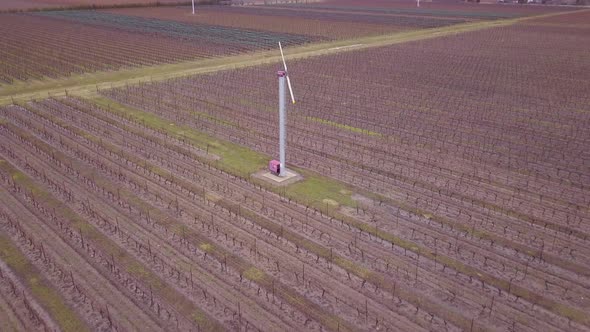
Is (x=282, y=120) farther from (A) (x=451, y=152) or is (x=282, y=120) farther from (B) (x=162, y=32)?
(B) (x=162, y=32)

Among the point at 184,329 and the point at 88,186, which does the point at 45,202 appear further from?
the point at 184,329

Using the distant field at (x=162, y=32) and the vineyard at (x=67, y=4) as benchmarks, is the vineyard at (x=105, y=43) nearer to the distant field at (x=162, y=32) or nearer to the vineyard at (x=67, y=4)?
the distant field at (x=162, y=32)

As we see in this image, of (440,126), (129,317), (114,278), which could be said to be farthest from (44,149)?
(440,126)

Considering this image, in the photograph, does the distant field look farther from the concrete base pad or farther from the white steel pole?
the white steel pole

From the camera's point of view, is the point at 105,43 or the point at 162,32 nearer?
the point at 105,43

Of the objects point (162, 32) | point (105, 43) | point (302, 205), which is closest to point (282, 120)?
point (302, 205)

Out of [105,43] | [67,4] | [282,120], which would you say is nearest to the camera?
[282,120]
